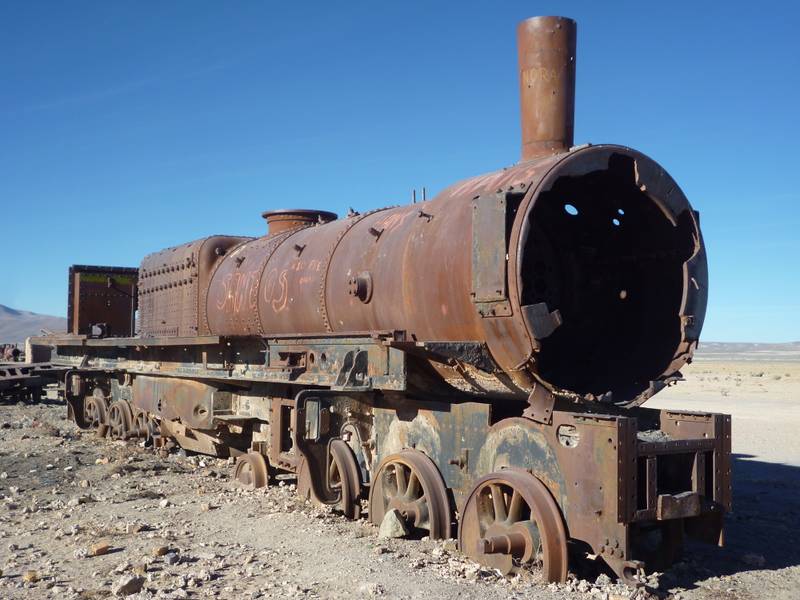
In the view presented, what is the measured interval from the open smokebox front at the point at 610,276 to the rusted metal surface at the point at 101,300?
35.2ft

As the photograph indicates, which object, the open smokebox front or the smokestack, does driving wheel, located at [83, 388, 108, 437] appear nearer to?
the open smokebox front

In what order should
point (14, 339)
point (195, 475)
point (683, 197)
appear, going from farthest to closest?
point (14, 339)
point (195, 475)
point (683, 197)

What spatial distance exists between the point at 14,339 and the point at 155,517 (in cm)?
14894

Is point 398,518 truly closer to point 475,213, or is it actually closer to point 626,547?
point 626,547

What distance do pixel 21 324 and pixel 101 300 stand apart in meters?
167

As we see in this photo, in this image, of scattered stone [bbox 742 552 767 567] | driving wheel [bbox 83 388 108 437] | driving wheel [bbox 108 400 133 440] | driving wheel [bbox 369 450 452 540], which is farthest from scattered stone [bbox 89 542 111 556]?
driving wheel [bbox 83 388 108 437]

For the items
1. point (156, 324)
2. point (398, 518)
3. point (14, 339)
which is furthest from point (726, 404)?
point (14, 339)

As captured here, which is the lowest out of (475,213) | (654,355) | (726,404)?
(726,404)

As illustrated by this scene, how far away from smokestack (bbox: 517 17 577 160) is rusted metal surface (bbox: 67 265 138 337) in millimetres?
10832

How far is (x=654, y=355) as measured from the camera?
6.79 m

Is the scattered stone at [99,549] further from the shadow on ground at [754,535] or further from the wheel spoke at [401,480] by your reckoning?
the shadow on ground at [754,535]

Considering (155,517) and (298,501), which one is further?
(298,501)

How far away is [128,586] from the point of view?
5551mm

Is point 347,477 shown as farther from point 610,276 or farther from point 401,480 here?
point 610,276
